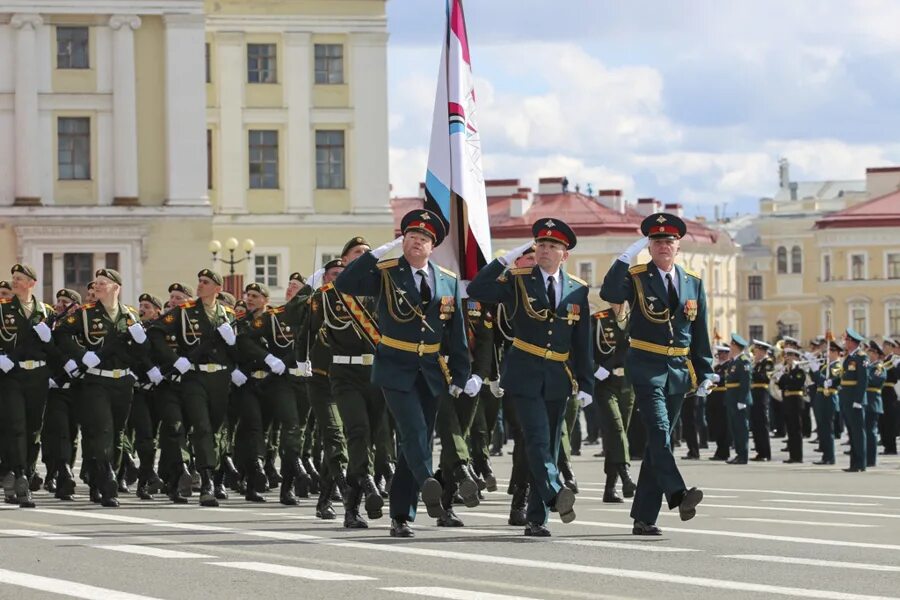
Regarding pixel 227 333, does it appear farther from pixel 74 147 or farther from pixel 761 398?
pixel 74 147

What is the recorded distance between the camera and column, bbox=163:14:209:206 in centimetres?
6894

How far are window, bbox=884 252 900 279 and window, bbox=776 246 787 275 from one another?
39.3ft

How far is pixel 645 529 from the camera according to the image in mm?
14664

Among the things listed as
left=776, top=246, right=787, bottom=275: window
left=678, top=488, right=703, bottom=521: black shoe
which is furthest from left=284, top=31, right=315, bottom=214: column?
left=776, top=246, right=787, bottom=275: window

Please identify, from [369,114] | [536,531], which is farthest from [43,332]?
[369,114]

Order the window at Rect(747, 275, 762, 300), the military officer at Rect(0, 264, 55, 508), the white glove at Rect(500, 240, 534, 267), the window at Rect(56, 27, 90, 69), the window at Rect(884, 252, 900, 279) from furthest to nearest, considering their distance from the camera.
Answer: the window at Rect(747, 275, 762, 300)
the window at Rect(884, 252, 900, 279)
the window at Rect(56, 27, 90, 69)
the military officer at Rect(0, 264, 55, 508)
the white glove at Rect(500, 240, 534, 267)

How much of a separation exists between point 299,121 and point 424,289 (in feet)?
203

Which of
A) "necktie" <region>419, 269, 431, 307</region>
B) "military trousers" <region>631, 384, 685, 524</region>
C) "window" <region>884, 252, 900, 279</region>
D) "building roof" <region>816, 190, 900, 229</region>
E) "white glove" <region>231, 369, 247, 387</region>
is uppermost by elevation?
"building roof" <region>816, 190, 900, 229</region>

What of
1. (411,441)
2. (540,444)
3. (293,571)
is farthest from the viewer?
(540,444)

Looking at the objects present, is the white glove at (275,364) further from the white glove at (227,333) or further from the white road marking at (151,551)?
the white road marking at (151,551)

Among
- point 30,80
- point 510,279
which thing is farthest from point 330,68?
point 510,279

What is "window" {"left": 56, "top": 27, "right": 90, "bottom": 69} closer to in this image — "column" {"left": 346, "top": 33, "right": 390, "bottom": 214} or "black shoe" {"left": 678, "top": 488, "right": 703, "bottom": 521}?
"column" {"left": 346, "top": 33, "right": 390, "bottom": 214}

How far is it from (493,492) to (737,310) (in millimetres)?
123431

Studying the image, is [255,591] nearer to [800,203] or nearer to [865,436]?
[865,436]
